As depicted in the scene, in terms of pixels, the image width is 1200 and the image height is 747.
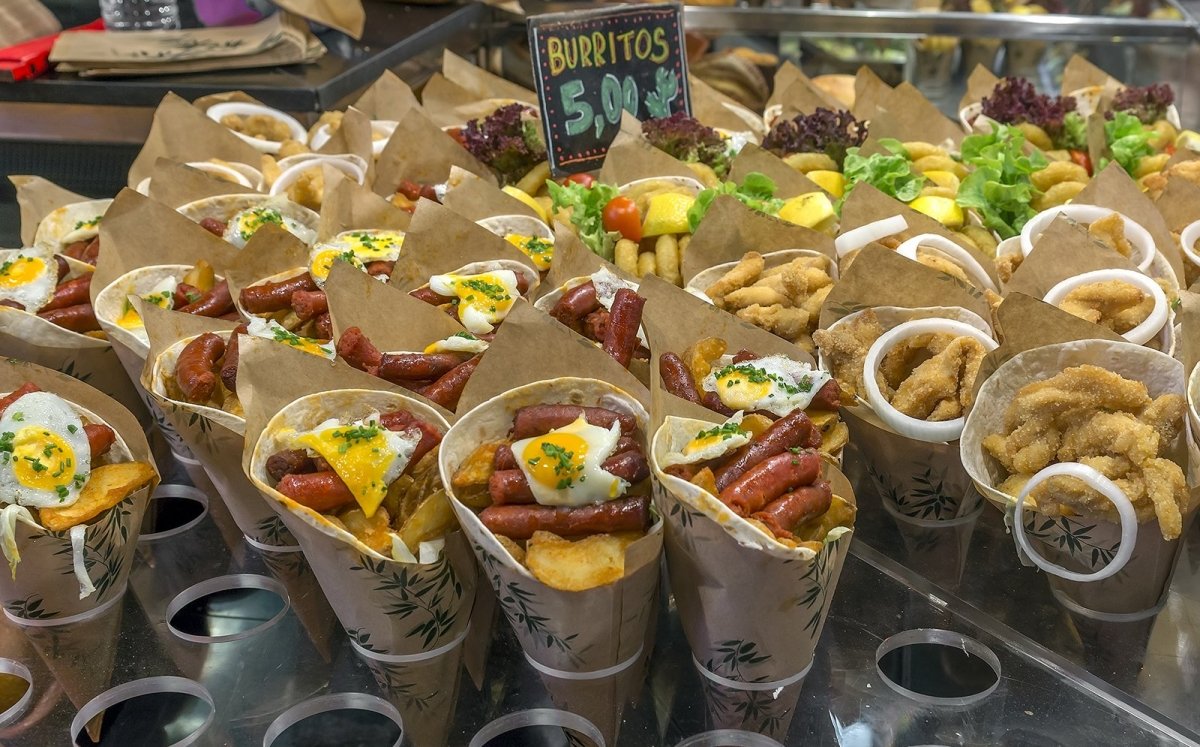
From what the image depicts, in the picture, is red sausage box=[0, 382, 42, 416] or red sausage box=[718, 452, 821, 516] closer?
red sausage box=[718, 452, 821, 516]

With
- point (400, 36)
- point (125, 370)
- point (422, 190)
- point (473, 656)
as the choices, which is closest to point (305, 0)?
point (400, 36)

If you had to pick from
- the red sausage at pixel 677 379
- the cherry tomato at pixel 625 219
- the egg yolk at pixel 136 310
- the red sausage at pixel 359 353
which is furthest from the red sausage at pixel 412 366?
the cherry tomato at pixel 625 219

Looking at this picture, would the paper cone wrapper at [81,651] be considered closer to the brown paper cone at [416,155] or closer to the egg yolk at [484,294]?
the egg yolk at [484,294]

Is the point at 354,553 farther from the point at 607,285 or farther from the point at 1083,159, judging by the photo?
the point at 1083,159

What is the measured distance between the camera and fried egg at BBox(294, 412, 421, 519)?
6.18 ft

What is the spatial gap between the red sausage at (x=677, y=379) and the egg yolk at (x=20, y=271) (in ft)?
6.21

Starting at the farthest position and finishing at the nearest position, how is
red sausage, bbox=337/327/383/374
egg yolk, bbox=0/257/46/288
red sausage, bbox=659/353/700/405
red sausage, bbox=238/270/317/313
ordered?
1. egg yolk, bbox=0/257/46/288
2. red sausage, bbox=238/270/317/313
3. red sausage, bbox=337/327/383/374
4. red sausage, bbox=659/353/700/405

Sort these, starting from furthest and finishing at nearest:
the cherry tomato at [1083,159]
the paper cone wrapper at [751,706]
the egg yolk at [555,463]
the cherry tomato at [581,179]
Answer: the cherry tomato at [1083,159] < the cherry tomato at [581,179] < the paper cone wrapper at [751,706] < the egg yolk at [555,463]

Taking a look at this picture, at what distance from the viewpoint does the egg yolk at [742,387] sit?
7.00 ft

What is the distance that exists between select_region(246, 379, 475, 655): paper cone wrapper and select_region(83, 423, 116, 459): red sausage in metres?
0.43

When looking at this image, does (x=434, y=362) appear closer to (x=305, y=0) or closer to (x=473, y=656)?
(x=473, y=656)

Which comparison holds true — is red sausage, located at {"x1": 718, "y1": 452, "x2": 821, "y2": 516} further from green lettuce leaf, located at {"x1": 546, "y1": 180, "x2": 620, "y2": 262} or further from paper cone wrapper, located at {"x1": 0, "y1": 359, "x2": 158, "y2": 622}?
green lettuce leaf, located at {"x1": 546, "y1": 180, "x2": 620, "y2": 262}

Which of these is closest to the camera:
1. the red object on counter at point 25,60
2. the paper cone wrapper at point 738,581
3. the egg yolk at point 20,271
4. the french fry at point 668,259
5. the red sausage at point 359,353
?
the paper cone wrapper at point 738,581

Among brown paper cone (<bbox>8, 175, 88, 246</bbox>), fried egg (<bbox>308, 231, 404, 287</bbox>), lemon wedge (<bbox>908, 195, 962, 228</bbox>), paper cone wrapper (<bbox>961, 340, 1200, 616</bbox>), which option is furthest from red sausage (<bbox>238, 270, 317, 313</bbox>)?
lemon wedge (<bbox>908, 195, 962, 228</bbox>)
